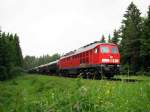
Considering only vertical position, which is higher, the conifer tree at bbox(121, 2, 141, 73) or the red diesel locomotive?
the conifer tree at bbox(121, 2, 141, 73)

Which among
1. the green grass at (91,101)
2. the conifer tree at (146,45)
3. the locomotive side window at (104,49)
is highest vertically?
the conifer tree at (146,45)

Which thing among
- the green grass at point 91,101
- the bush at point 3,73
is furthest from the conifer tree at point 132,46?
the green grass at point 91,101

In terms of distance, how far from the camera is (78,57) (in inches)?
1355

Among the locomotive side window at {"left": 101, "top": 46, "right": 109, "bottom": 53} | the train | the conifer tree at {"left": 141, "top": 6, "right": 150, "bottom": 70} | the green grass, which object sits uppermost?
the conifer tree at {"left": 141, "top": 6, "right": 150, "bottom": 70}

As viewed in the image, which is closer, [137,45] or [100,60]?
[100,60]

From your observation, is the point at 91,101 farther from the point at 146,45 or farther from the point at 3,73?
the point at 3,73

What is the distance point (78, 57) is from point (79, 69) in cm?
149

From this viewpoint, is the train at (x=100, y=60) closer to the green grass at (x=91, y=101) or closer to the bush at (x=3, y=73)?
the green grass at (x=91, y=101)

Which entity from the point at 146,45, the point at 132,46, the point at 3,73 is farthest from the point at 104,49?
the point at 3,73

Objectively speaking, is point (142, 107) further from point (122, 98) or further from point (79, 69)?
point (79, 69)

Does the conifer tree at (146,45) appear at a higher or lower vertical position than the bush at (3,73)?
higher

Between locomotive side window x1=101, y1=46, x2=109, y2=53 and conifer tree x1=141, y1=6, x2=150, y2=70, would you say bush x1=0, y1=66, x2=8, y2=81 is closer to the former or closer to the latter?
conifer tree x1=141, y1=6, x2=150, y2=70

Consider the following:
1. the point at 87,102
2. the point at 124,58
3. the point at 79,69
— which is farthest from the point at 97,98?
the point at 124,58

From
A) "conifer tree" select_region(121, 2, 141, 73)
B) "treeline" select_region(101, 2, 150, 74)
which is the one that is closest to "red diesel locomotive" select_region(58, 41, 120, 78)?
"treeline" select_region(101, 2, 150, 74)
